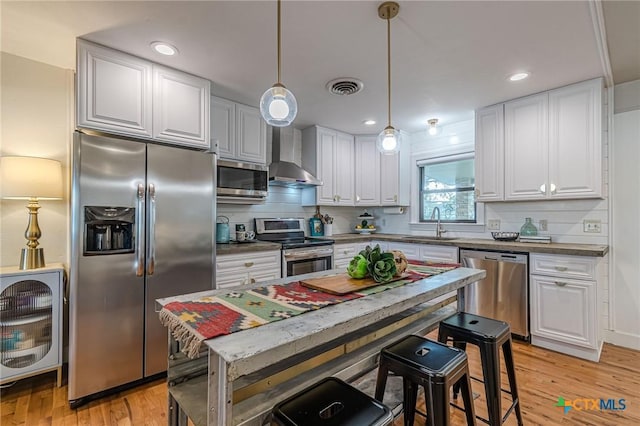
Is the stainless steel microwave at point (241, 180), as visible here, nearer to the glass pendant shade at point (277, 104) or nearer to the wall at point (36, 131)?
the wall at point (36, 131)

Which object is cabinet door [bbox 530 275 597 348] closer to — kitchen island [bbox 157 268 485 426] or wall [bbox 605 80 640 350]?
wall [bbox 605 80 640 350]

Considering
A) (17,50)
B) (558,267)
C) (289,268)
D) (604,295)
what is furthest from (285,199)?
(604,295)

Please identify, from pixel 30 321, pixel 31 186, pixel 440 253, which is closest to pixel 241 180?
pixel 31 186

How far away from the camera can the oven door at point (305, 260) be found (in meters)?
3.17

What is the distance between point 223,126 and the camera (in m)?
3.06

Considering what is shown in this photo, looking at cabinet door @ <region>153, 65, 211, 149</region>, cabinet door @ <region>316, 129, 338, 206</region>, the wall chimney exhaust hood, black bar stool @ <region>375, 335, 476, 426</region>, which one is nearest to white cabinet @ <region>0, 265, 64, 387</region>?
cabinet door @ <region>153, 65, 211, 149</region>

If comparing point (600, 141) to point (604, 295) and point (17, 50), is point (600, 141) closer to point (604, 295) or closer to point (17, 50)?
point (604, 295)

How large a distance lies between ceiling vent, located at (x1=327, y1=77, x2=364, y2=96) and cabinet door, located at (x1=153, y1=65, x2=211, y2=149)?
1.12m

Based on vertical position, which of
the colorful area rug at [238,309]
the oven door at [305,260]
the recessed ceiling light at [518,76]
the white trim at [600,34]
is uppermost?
the white trim at [600,34]

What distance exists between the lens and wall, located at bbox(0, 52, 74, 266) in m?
2.28

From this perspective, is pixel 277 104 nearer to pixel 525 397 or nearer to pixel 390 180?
pixel 525 397

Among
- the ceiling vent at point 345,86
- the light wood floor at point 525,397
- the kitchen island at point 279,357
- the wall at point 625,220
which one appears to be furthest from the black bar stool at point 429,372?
the wall at point 625,220

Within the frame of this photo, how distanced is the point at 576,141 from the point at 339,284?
2.82 meters

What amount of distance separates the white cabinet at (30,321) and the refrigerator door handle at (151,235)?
2.00 ft
